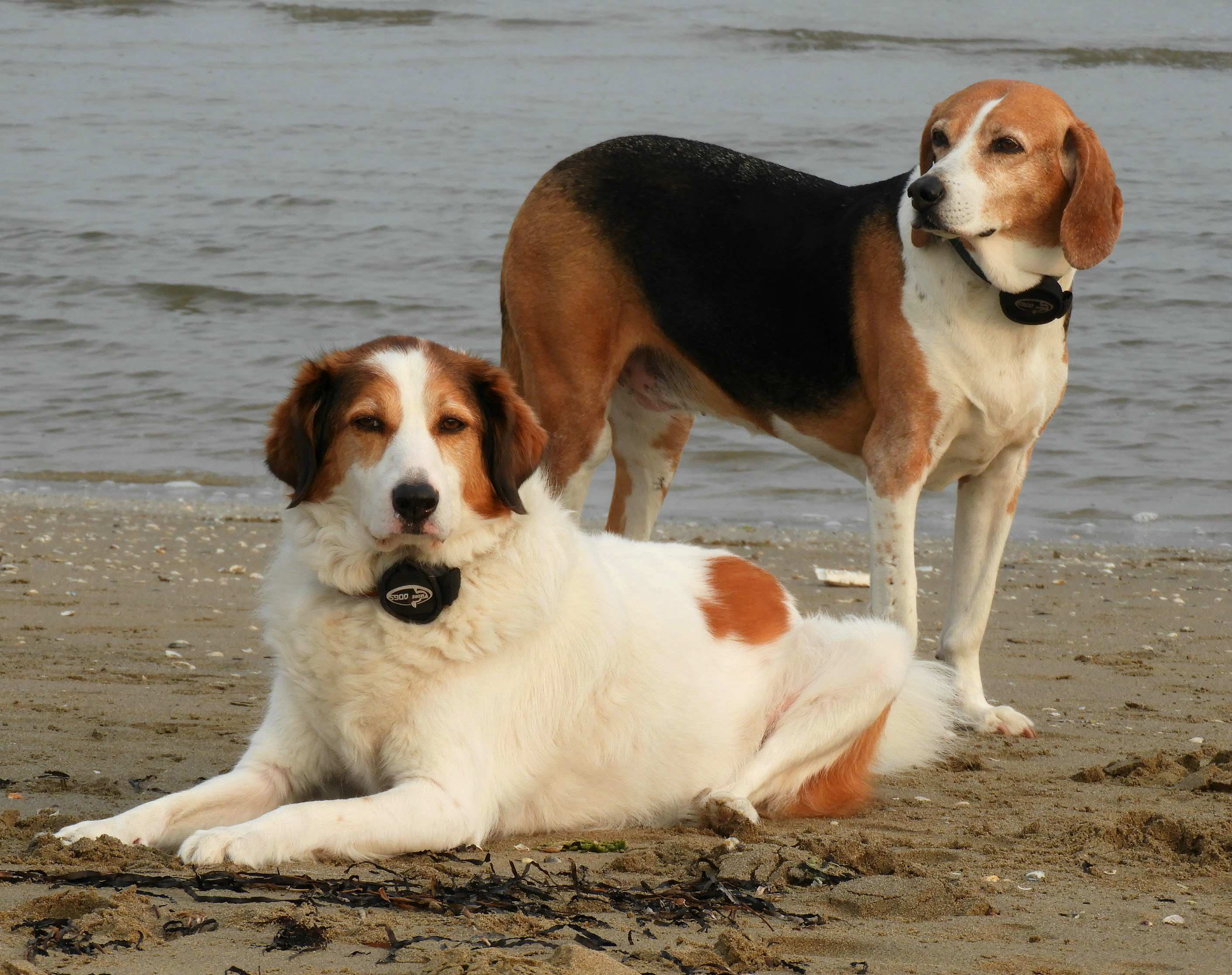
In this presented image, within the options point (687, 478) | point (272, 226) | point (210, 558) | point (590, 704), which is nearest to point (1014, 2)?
point (272, 226)

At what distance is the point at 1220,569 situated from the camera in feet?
Answer: 29.7

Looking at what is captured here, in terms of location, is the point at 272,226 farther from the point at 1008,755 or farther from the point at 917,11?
the point at 917,11

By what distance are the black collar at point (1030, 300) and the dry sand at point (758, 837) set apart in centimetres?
156

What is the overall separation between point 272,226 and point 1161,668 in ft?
46.7

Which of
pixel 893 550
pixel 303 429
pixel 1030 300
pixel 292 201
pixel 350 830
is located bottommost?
pixel 292 201

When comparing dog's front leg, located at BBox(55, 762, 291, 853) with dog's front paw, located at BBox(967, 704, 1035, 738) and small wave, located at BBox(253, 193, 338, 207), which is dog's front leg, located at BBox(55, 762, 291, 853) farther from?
small wave, located at BBox(253, 193, 338, 207)

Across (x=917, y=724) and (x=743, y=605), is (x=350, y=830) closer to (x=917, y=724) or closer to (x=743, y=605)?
(x=743, y=605)

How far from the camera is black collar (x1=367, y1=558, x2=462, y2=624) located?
3861 mm

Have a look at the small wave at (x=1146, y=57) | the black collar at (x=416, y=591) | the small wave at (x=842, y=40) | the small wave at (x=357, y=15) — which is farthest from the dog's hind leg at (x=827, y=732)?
the small wave at (x=357, y=15)

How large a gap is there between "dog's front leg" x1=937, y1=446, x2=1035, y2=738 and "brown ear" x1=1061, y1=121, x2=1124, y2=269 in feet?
2.83

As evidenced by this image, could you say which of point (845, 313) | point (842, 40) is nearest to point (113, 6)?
point (842, 40)

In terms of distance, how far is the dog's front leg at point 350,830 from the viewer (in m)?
3.43

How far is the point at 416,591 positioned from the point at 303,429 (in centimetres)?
50

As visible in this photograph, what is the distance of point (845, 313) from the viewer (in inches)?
244
